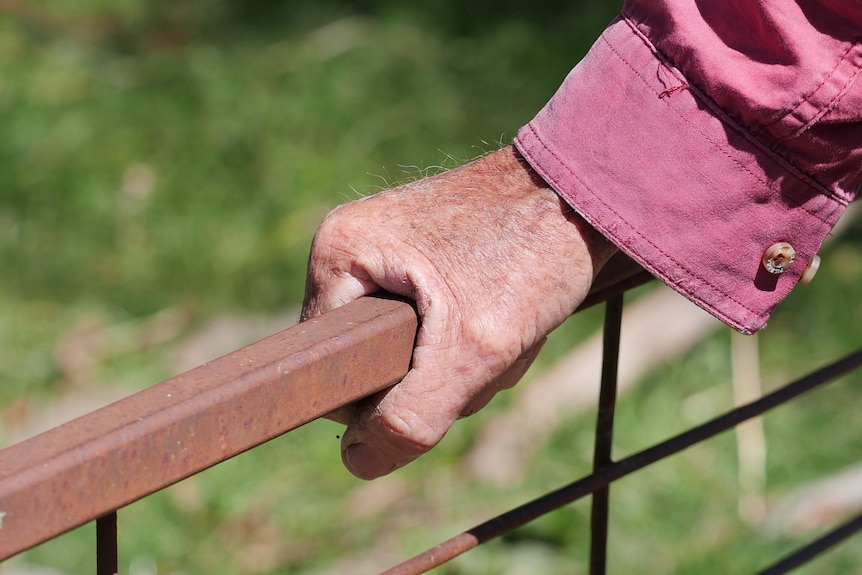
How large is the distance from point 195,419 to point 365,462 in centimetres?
21

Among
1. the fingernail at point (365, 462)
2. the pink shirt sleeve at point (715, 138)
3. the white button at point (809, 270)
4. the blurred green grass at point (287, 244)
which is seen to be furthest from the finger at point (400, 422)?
the blurred green grass at point (287, 244)

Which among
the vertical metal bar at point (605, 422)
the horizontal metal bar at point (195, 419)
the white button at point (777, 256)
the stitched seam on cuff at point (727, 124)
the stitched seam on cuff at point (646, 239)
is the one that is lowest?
the vertical metal bar at point (605, 422)

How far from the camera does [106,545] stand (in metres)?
0.64

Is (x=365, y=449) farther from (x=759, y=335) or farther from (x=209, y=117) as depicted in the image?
(x=209, y=117)

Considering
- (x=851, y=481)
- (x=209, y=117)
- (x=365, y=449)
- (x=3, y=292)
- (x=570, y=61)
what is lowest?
(x=3, y=292)

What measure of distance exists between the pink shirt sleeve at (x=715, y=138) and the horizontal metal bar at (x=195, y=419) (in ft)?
0.60

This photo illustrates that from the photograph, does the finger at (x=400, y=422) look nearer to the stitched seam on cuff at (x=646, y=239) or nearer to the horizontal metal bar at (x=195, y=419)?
the horizontal metal bar at (x=195, y=419)

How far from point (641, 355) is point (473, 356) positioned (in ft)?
5.64

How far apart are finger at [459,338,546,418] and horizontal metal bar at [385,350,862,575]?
0.10 m

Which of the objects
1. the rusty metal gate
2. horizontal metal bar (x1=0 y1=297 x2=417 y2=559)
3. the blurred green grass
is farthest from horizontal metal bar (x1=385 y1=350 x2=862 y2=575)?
the blurred green grass

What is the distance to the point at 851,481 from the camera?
2.04 metres

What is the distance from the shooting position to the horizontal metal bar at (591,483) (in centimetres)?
80

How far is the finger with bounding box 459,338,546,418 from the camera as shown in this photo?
77 cm

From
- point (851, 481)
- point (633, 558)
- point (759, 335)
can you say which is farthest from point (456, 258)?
point (759, 335)
